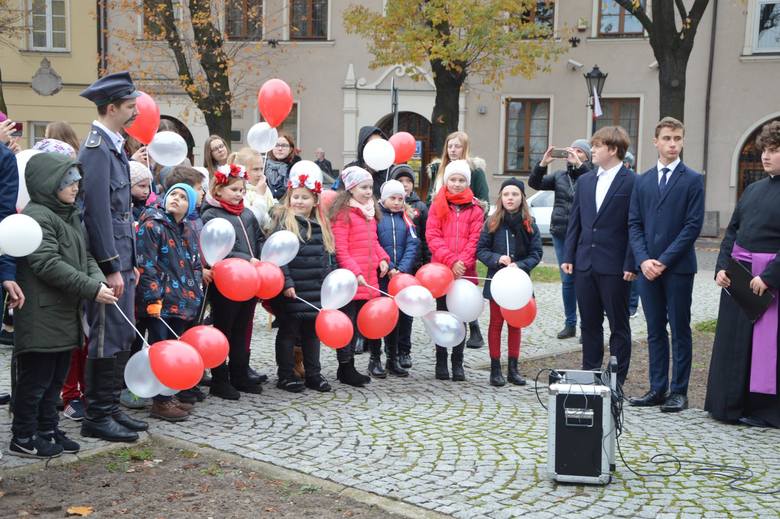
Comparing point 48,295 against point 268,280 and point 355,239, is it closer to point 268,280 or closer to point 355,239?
point 268,280

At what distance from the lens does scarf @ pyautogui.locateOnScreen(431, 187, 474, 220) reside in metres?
7.62

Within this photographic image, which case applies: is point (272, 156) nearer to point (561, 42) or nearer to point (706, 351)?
point (706, 351)

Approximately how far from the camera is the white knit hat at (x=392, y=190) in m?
7.67

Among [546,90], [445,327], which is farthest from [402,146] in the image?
[546,90]

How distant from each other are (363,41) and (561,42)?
6.25 metres

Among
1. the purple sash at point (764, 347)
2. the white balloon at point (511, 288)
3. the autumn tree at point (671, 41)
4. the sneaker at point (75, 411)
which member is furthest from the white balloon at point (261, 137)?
the autumn tree at point (671, 41)

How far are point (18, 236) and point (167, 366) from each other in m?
Answer: 1.17

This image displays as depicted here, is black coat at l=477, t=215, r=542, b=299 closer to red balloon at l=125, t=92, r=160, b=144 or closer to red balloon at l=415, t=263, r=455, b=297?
red balloon at l=415, t=263, r=455, b=297

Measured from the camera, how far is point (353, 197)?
7414 mm

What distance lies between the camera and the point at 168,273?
621 centimetres

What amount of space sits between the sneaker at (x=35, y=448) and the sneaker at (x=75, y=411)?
2.81ft

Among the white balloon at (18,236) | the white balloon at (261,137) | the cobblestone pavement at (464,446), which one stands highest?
the white balloon at (261,137)

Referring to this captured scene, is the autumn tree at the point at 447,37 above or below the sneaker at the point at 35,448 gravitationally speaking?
above

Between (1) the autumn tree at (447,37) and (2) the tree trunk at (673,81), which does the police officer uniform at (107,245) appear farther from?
(2) the tree trunk at (673,81)
